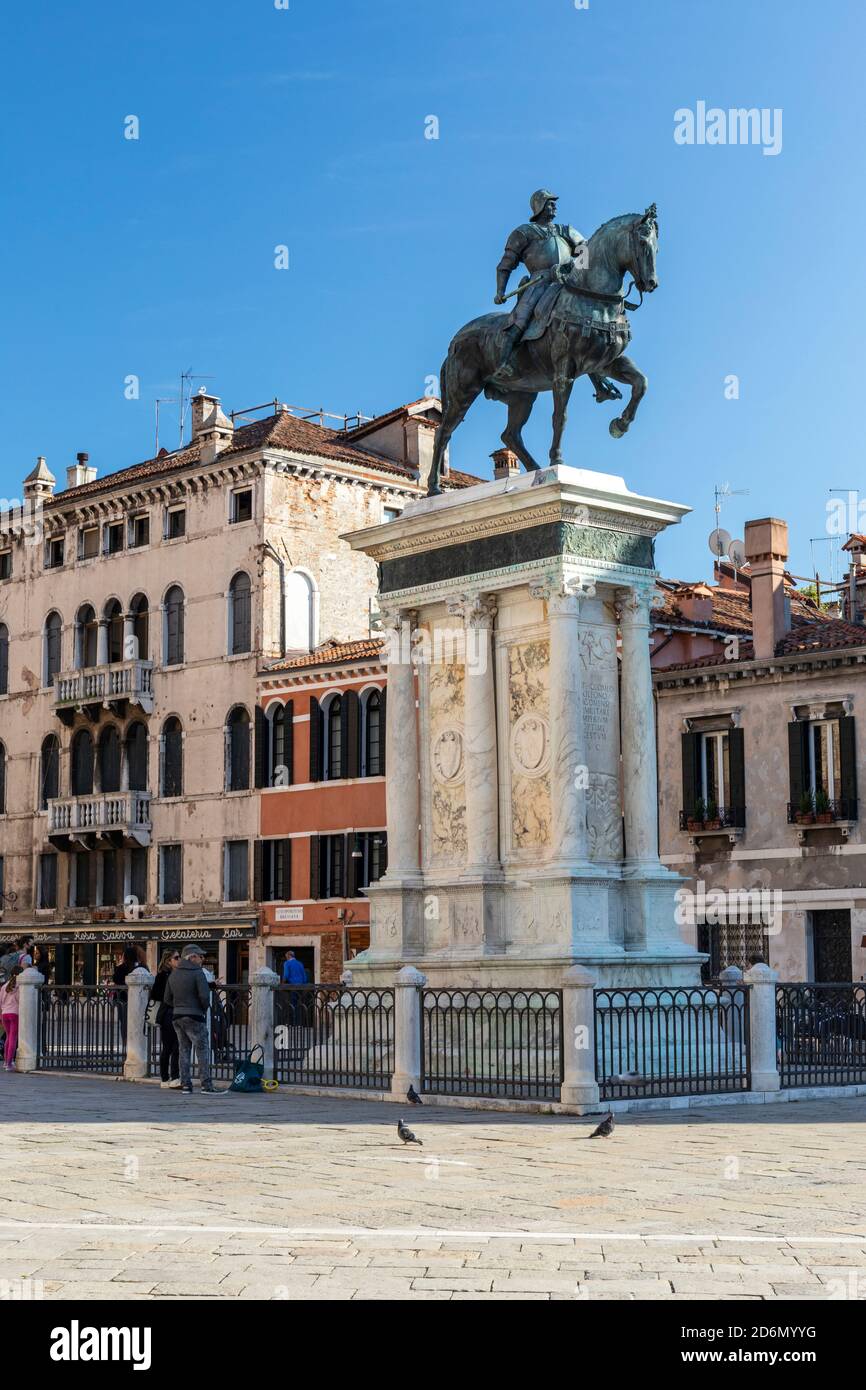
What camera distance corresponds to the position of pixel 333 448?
152ft

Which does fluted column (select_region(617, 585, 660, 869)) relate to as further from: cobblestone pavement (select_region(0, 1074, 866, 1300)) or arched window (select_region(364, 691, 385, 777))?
arched window (select_region(364, 691, 385, 777))

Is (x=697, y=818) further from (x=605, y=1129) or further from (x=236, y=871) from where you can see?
(x=605, y=1129)

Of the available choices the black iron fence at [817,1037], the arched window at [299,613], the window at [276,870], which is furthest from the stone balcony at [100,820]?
the black iron fence at [817,1037]

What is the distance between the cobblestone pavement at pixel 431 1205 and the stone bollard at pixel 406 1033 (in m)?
0.95

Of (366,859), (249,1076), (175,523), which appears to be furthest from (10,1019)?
(175,523)

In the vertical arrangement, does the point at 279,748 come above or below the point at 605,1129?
above

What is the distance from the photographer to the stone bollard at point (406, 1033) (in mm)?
17953

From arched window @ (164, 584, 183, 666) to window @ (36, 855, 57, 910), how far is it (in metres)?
6.53

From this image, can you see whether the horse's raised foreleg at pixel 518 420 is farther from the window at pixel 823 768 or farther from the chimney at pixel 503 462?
the chimney at pixel 503 462

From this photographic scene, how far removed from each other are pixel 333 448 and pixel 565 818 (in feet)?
93.1

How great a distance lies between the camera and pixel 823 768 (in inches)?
1437

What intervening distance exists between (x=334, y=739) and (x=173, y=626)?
685 cm
